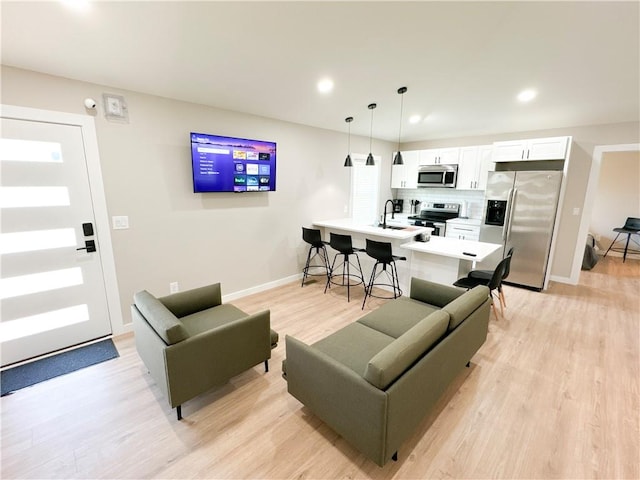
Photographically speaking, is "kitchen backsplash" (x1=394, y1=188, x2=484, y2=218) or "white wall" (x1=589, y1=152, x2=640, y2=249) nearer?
"kitchen backsplash" (x1=394, y1=188, x2=484, y2=218)

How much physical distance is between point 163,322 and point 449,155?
5376 millimetres

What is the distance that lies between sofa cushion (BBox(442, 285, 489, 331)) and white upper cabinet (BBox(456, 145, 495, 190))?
10.9ft

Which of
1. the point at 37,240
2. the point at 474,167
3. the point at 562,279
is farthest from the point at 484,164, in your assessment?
the point at 37,240

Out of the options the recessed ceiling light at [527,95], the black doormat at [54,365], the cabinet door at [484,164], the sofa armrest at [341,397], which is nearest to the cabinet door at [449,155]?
the cabinet door at [484,164]

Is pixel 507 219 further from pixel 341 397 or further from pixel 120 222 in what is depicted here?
pixel 120 222

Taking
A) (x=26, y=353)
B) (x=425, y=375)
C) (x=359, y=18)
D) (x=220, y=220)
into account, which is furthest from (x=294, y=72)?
(x=26, y=353)

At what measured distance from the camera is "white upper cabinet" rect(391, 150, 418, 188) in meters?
5.84

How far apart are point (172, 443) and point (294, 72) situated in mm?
3127

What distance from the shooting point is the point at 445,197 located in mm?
5801

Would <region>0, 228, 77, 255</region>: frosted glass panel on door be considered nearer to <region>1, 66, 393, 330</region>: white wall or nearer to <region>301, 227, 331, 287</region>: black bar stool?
<region>1, 66, 393, 330</region>: white wall

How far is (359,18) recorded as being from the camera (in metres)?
2.01

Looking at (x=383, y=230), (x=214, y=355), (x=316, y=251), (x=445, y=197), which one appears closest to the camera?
(x=214, y=355)

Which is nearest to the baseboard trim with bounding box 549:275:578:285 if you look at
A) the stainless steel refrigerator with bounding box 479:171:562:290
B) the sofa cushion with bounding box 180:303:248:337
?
the stainless steel refrigerator with bounding box 479:171:562:290

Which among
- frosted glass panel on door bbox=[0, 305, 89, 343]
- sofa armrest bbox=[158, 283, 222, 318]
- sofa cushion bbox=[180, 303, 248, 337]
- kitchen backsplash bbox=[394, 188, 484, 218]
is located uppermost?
kitchen backsplash bbox=[394, 188, 484, 218]
